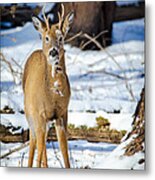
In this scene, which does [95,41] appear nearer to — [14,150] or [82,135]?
[82,135]

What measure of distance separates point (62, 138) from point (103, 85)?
0.32 metres

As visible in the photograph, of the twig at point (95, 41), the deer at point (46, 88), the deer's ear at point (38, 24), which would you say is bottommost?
the deer at point (46, 88)

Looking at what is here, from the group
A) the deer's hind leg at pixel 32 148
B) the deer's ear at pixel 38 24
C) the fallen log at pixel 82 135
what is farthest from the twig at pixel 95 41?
the deer's hind leg at pixel 32 148

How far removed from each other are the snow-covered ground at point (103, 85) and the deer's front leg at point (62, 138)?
0.02 metres

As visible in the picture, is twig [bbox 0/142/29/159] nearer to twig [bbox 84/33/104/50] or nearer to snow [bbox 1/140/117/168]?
snow [bbox 1/140/117/168]

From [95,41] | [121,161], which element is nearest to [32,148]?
[121,161]

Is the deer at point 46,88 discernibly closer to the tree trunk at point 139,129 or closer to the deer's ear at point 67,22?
the deer's ear at point 67,22

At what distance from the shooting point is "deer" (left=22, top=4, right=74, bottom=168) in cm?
249

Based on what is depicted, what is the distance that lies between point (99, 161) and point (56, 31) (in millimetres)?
646

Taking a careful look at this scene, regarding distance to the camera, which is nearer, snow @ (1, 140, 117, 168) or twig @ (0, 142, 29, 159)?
snow @ (1, 140, 117, 168)

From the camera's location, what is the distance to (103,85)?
8.03ft

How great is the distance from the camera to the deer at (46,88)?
2.49 meters

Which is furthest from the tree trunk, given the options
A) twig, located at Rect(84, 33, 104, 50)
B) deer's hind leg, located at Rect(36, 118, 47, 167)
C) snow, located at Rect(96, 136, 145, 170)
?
deer's hind leg, located at Rect(36, 118, 47, 167)

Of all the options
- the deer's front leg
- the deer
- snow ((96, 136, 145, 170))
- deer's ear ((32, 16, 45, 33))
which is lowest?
snow ((96, 136, 145, 170))
